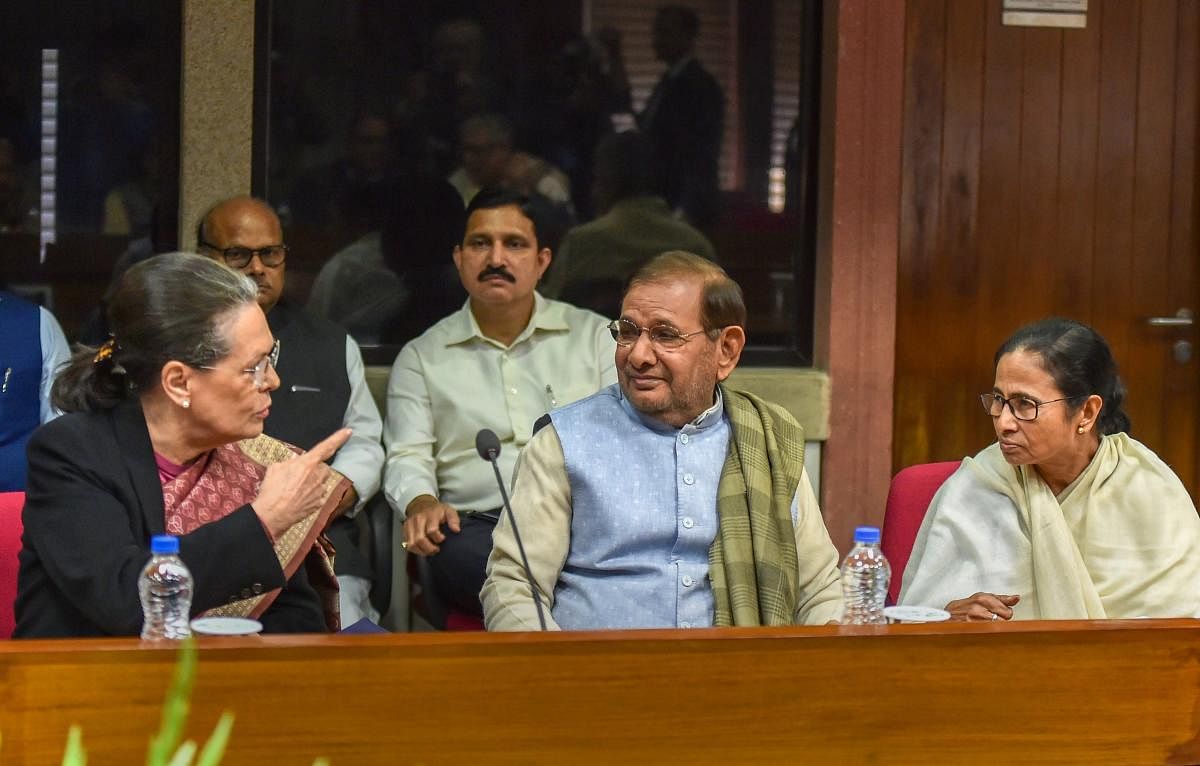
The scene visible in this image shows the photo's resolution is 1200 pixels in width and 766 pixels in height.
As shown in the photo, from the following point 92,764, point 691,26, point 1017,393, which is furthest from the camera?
point 691,26

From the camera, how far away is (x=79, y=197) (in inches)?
166

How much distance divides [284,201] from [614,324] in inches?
66.7

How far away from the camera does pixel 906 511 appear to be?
3158mm

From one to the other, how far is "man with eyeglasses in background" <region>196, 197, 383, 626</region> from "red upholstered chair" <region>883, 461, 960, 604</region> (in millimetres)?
1275

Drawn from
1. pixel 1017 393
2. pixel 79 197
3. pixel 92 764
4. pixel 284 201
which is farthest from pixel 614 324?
pixel 79 197

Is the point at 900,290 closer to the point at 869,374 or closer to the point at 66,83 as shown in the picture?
the point at 869,374

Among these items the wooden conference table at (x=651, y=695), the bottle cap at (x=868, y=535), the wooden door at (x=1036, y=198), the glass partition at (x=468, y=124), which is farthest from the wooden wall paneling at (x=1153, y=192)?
the wooden conference table at (x=651, y=695)

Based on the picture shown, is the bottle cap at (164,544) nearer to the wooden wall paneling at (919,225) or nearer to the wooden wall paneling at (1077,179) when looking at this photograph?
the wooden wall paneling at (919,225)

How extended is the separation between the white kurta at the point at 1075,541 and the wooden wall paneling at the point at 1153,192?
6.08ft

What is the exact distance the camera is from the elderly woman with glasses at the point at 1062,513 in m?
2.82

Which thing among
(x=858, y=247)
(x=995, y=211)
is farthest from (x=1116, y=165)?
(x=858, y=247)

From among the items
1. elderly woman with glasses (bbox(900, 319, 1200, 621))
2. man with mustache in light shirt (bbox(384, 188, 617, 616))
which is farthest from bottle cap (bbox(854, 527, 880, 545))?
man with mustache in light shirt (bbox(384, 188, 617, 616))

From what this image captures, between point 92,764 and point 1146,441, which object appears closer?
point 92,764

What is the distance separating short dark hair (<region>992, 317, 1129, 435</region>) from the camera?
9.29 ft
